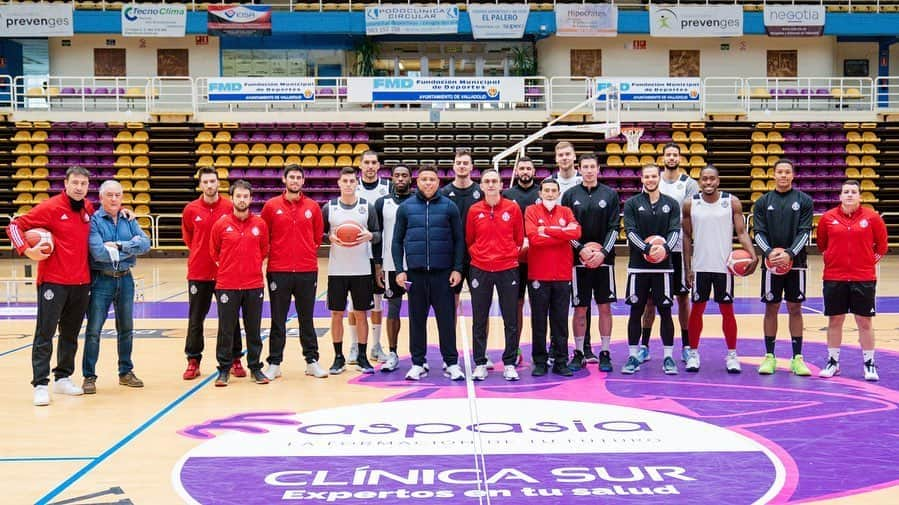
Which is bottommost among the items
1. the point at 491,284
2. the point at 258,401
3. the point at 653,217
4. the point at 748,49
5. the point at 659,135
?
the point at 258,401

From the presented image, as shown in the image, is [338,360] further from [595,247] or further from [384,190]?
[595,247]

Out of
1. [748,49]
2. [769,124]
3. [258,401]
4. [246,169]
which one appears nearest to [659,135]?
[769,124]

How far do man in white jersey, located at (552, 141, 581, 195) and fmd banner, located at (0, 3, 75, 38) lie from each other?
78.1 feet

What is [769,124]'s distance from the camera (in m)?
25.7

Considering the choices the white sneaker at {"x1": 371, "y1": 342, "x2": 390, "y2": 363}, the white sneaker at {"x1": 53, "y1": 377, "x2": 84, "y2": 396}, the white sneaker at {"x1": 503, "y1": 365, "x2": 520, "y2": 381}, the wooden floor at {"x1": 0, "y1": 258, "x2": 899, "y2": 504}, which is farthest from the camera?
the white sneaker at {"x1": 371, "y1": 342, "x2": 390, "y2": 363}

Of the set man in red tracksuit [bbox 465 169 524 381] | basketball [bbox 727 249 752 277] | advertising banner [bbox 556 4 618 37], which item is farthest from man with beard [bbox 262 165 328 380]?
advertising banner [bbox 556 4 618 37]

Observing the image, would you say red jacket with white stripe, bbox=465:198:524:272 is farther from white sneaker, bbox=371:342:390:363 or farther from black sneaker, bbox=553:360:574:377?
white sneaker, bbox=371:342:390:363

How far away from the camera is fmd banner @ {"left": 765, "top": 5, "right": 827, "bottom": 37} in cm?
2870

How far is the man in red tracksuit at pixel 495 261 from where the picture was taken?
313 inches

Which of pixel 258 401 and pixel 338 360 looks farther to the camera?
pixel 338 360

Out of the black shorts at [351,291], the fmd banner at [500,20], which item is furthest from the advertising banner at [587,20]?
the black shorts at [351,291]

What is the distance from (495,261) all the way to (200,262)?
2547 millimetres

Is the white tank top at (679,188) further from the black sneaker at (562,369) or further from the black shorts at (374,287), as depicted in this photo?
the black shorts at (374,287)

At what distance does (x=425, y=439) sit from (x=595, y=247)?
2.98 meters
